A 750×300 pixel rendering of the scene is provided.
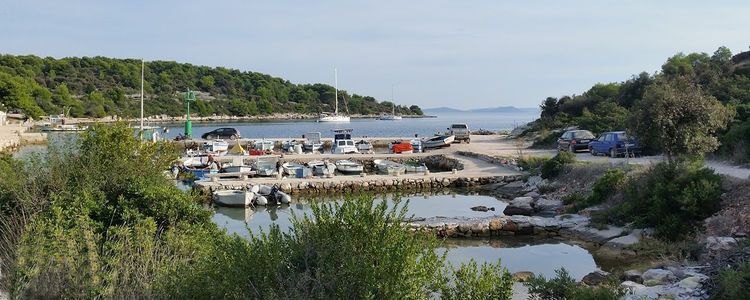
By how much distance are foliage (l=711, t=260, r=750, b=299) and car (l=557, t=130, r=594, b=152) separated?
21703mm

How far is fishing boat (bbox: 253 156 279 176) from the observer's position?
96.6ft

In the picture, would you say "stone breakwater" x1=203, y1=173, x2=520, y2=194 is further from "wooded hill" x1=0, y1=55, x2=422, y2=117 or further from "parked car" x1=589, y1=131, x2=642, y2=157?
"wooded hill" x1=0, y1=55, x2=422, y2=117

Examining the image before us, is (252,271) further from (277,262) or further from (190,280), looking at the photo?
(190,280)

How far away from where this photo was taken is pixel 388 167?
31.5 meters

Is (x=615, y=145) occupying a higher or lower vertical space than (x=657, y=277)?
higher

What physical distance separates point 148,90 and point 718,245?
13792cm

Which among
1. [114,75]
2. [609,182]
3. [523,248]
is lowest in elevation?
[523,248]

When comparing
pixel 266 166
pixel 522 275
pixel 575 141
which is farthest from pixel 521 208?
pixel 266 166

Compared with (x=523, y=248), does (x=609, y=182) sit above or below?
above

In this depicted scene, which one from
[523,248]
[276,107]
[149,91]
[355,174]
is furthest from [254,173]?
[276,107]

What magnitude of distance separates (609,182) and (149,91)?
13194 centimetres

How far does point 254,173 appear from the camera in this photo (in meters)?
29.1

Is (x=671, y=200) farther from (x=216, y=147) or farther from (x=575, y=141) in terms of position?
(x=216, y=147)

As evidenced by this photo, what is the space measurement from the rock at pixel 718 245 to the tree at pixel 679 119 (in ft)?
21.3
